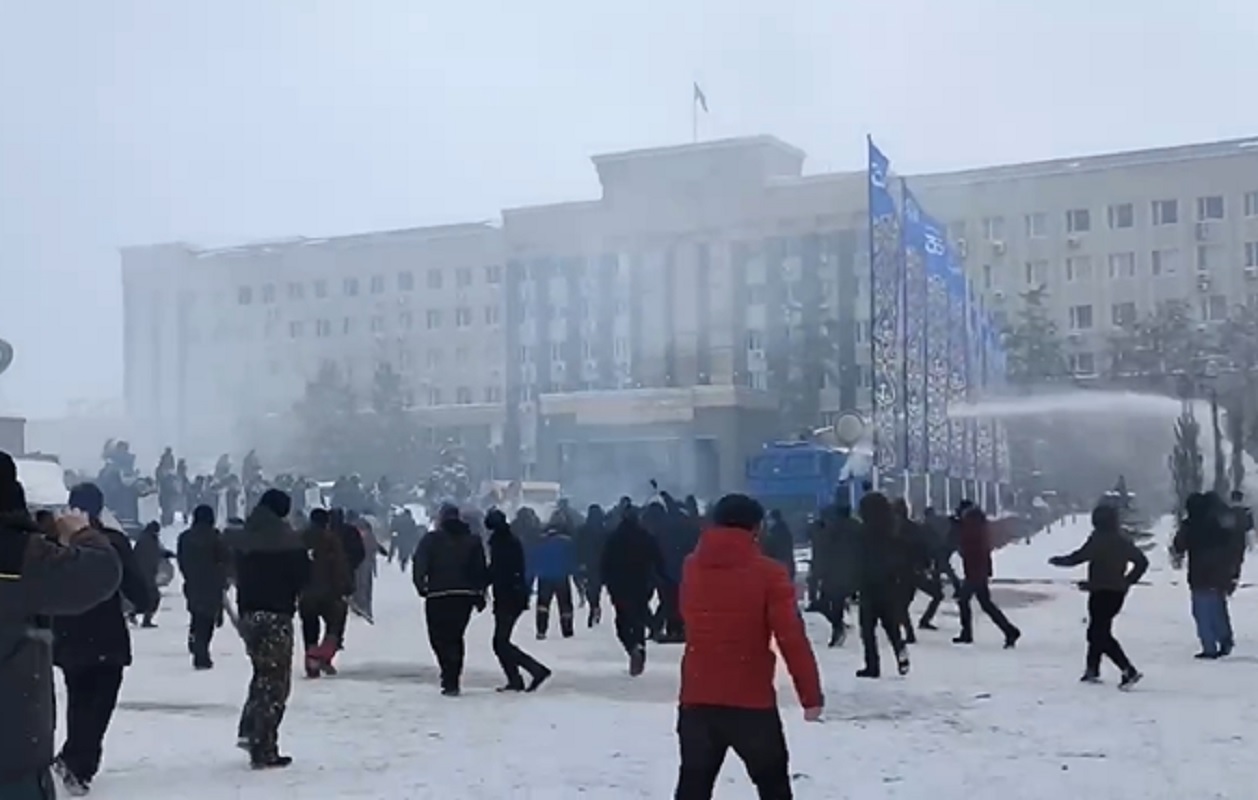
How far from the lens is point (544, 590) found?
19125mm

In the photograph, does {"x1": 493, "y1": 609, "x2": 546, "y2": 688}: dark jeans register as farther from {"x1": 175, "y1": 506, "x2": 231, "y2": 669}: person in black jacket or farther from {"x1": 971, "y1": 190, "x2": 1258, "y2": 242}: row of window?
{"x1": 971, "y1": 190, "x2": 1258, "y2": 242}: row of window

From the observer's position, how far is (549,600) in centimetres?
1933

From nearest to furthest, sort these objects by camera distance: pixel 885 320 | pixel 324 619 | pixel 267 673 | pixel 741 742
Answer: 1. pixel 741 742
2. pixel 267 673
3. pixel 324 619
4. pixel 885 320

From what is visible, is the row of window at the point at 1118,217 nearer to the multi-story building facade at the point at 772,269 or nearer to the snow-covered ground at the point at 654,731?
the multi-story building facade at the point at 772,269

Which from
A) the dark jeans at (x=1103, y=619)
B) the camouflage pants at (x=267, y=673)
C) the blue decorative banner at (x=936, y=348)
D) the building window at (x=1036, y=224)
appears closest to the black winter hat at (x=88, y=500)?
the camouflage pants at (x=267, y=673)

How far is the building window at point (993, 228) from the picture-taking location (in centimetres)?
8712

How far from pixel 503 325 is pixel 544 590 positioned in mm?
76721

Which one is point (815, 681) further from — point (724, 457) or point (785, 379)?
point (785, 379)

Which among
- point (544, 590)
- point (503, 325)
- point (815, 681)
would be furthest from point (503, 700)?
point (503, 325)

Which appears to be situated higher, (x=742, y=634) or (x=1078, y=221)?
(x=1078, y=221)

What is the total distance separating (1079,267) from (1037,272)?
202cm

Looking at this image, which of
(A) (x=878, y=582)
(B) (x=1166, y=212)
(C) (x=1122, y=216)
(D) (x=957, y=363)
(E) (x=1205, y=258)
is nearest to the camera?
(A) (x=878, y=582)

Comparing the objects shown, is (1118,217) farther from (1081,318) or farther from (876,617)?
(876,617)

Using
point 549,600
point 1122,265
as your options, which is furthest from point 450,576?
point 1122,265
